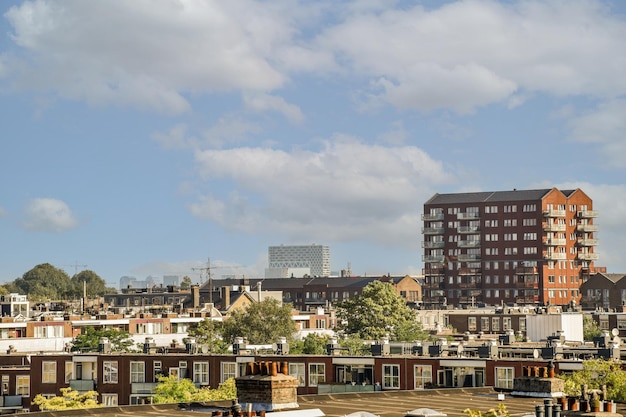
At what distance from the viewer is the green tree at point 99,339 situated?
136 meters

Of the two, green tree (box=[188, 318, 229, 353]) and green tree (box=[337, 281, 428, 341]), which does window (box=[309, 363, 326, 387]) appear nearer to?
green tree (box=[188, 318, 229, 353])

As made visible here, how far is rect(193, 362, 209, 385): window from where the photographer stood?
3917 inches

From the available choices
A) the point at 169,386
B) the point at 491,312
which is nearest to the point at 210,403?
the point at 169,386

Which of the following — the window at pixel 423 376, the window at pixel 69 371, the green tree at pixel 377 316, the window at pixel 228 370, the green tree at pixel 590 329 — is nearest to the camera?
the window at pixel 423 376

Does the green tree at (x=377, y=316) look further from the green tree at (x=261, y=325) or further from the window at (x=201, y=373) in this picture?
the window at (x=201, y=373)

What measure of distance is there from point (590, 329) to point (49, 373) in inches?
3493

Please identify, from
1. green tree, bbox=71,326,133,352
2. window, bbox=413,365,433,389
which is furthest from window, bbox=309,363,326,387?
green tree, bbox=71,326,133,352

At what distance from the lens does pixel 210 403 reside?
49.5 m

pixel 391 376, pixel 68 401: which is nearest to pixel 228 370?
pixel 68 401

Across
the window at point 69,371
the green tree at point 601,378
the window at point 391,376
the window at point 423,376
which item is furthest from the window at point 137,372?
the green tree at point 601,378

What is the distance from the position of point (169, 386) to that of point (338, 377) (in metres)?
13.8

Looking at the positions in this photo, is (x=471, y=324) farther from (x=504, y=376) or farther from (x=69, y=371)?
(x=504, y=376)

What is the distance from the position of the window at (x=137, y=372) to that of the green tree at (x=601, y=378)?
40976mm

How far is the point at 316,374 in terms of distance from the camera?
94.9 metres
